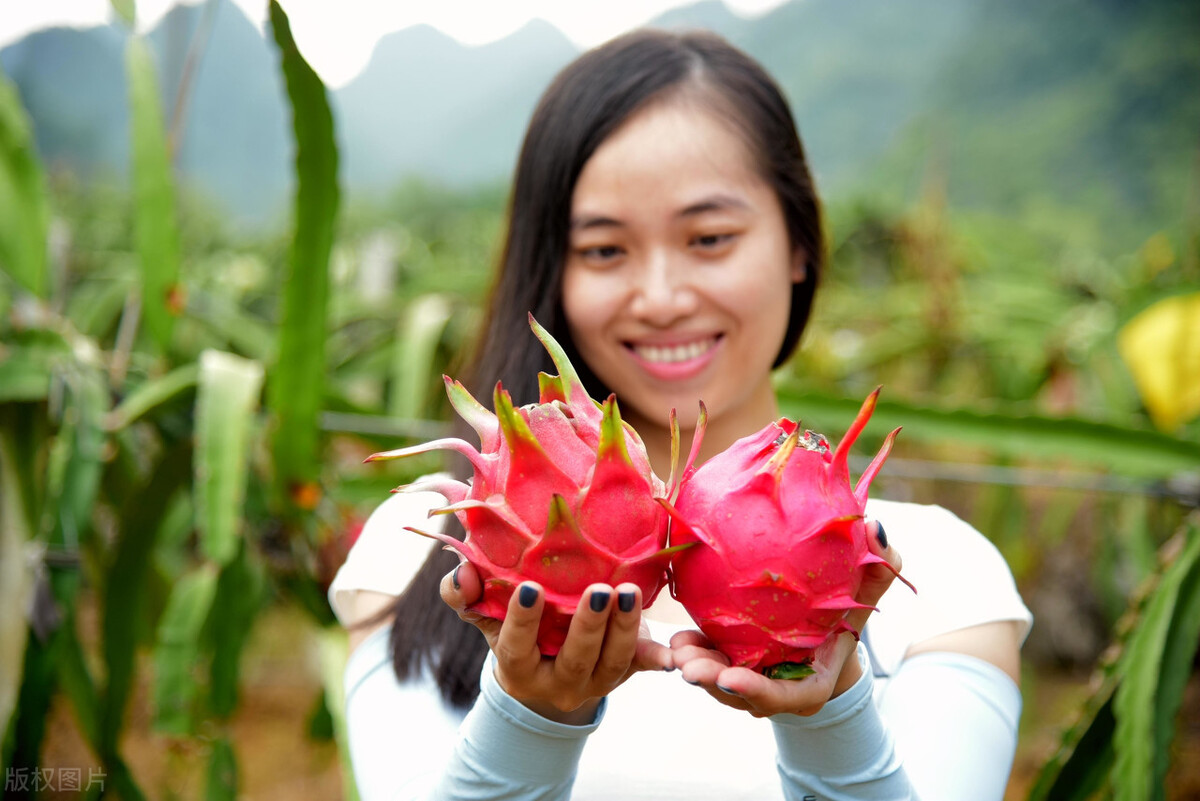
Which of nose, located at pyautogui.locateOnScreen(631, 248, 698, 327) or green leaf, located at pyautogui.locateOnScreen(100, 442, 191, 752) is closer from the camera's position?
nose, located at pyautogui.locateOnScreen(631, 248, 698, 327)

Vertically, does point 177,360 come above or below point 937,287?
below

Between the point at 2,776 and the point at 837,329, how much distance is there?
216 cm

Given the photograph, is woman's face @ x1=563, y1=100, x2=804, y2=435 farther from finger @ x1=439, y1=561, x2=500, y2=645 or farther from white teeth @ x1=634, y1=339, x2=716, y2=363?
finger @ x1=439, y1=561, x2=500, y2=645

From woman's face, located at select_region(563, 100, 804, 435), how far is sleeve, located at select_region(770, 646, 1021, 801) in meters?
0.30

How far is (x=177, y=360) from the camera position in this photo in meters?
1.88

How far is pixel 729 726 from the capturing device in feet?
2.54

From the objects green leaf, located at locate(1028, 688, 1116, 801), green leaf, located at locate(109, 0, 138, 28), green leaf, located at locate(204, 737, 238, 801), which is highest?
green leaf, located at locate(109, 0, 138, 28)

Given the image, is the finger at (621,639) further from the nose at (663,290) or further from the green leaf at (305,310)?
the green leaf at (305,310)

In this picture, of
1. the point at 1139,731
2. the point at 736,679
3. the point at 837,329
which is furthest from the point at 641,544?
the point at 837,329

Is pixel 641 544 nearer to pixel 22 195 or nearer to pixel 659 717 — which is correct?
pixel 659 717

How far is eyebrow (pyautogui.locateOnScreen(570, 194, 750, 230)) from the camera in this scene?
2.63 ft

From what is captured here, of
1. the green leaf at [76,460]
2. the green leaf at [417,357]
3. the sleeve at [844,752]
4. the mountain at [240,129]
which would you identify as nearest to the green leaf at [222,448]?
the green leaf at [76,460]

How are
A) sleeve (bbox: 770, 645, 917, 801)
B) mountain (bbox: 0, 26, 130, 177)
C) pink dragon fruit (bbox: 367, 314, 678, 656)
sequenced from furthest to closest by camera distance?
mountain (bbox: 0, 26, 130, 177)
sleeve (bbox: 770, 645, 917, 801)
pink dragon fruit (bbox: 367, 314, 678, 656)

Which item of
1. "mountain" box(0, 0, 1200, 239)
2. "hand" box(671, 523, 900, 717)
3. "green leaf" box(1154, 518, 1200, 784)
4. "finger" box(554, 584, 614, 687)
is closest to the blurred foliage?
"green leaf" box(1154, 518, 1200, 784)
